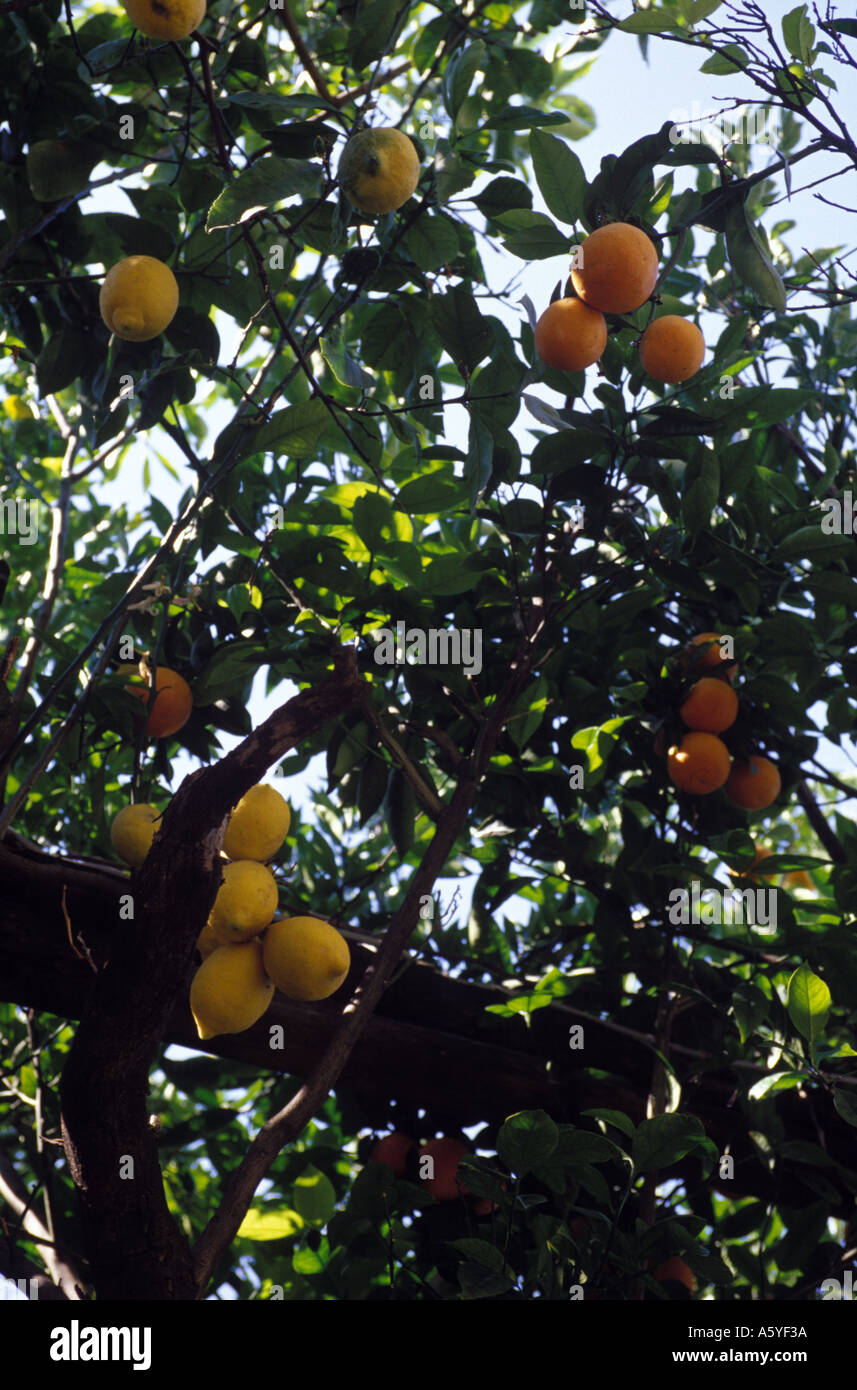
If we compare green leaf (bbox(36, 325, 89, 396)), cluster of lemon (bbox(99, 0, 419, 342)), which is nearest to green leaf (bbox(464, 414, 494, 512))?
cluster of lemon (bbox(99, 0, 419, 342))

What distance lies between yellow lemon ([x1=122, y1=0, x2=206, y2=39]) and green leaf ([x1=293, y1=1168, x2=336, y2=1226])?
1.95 metres

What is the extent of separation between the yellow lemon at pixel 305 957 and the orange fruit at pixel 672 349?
3.37 ft

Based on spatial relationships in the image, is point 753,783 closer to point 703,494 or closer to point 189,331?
point 703,494

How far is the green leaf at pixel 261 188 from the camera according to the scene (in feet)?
4.91

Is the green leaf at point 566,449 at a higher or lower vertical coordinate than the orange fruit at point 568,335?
lower

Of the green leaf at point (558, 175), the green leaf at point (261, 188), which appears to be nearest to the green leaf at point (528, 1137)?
the green leaf at point (261, 188)

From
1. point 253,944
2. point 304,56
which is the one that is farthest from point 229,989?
point 304,56

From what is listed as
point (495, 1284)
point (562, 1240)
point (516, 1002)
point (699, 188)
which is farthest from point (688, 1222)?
point (699, 188)

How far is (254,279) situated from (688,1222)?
1.85 meters

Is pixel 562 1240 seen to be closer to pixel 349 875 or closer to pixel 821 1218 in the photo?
pixel 821 1218

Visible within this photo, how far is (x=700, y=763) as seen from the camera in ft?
6.98

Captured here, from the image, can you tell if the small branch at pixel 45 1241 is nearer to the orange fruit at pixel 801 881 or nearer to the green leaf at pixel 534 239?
the green leaf at pixel 534 239

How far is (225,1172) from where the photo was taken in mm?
2420

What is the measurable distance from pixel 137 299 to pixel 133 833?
866 mm
